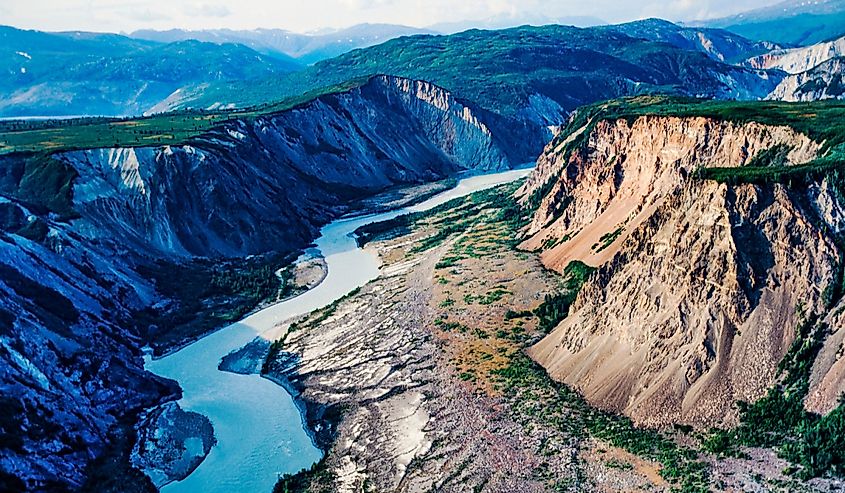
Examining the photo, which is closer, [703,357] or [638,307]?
[703,357]

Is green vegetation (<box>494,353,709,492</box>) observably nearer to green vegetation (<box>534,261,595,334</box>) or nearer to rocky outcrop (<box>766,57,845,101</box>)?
green vegetation (<box>534,261,595,334</box>)

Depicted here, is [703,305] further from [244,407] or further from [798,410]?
[244,407]

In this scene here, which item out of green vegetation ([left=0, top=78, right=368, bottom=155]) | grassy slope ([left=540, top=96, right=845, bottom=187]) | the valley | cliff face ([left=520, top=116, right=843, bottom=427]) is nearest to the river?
the valley

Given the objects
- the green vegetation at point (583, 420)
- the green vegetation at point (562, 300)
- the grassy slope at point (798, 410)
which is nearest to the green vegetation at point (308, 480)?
the green vegetation at point (583, 420)

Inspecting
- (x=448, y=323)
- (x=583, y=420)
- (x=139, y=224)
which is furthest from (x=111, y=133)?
(x=583, y=420)

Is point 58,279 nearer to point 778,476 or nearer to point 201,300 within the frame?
point 201,300

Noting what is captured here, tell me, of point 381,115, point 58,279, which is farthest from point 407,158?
point 58,279

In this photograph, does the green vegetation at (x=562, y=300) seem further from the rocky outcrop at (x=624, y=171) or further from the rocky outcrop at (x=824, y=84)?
the rocky outcrop at (x=824, y=84)
